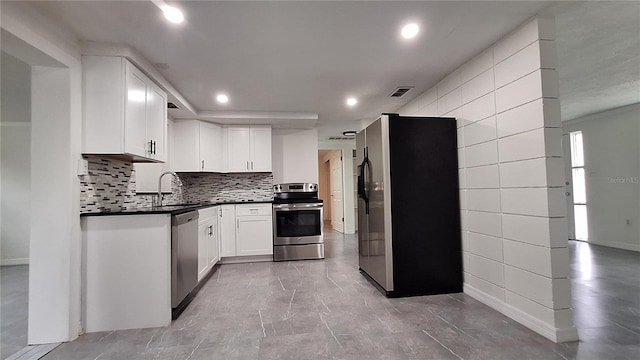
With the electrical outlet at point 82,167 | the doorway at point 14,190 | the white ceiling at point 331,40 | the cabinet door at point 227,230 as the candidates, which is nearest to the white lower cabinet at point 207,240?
the cabinet door at point 227,230

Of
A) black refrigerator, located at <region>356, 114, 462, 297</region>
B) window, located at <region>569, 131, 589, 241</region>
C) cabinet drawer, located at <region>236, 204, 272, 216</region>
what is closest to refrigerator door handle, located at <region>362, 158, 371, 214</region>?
black refrigerator, located at <region>356, 114, 462, 297</region>

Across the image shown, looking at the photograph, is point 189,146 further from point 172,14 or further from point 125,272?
point 172,14

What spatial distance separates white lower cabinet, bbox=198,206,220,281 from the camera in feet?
10.3

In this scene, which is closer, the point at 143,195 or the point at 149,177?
the point at 143,195

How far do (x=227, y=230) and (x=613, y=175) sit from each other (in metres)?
6.35

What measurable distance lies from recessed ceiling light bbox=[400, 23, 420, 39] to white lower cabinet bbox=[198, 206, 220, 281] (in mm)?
2625

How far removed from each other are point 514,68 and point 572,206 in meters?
5.04

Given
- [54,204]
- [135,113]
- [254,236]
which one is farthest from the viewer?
[254,236]

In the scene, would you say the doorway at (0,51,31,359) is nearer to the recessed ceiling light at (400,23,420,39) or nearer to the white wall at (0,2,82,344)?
the white wall at (0,2,82,344)

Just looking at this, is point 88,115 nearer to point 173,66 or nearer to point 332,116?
point 173,66

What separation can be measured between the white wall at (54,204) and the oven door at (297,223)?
250cm

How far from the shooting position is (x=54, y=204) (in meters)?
2.03

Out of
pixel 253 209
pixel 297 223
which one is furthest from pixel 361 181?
pixel 253 209

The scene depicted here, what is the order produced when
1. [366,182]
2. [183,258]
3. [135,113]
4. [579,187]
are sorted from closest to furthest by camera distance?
[135,113]
[183,258]
[366,182]
[579,187]
